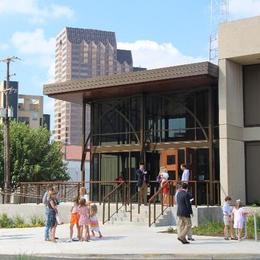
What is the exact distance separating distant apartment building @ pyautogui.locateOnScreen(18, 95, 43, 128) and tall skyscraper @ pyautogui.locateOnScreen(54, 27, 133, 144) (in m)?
4.54

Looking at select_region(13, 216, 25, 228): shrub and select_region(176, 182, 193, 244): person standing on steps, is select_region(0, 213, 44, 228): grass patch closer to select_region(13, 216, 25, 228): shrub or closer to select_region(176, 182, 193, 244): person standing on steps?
select_region(13, 216, 25, 228): shrub

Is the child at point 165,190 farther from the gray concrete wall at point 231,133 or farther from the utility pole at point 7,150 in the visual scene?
the utility pole at point 7,150

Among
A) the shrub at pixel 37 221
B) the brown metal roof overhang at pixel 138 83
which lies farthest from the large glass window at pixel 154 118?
the shrub at pixel 37 221

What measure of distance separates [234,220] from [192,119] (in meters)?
9.26

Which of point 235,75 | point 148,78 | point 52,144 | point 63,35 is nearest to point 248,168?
point 235,75

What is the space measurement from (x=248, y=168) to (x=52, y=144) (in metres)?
28.7

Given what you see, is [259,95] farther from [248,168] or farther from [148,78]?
[148,78]

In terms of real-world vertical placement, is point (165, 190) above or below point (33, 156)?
below

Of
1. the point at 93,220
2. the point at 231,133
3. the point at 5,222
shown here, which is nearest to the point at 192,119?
the point at 231,133

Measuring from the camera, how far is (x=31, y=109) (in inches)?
5714

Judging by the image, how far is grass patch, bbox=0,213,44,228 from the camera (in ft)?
85.9

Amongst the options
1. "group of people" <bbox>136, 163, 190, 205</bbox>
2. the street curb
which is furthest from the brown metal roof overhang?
the street curb

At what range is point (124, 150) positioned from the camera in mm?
28625

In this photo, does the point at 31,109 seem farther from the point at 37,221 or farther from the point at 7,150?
the point at 37,221
